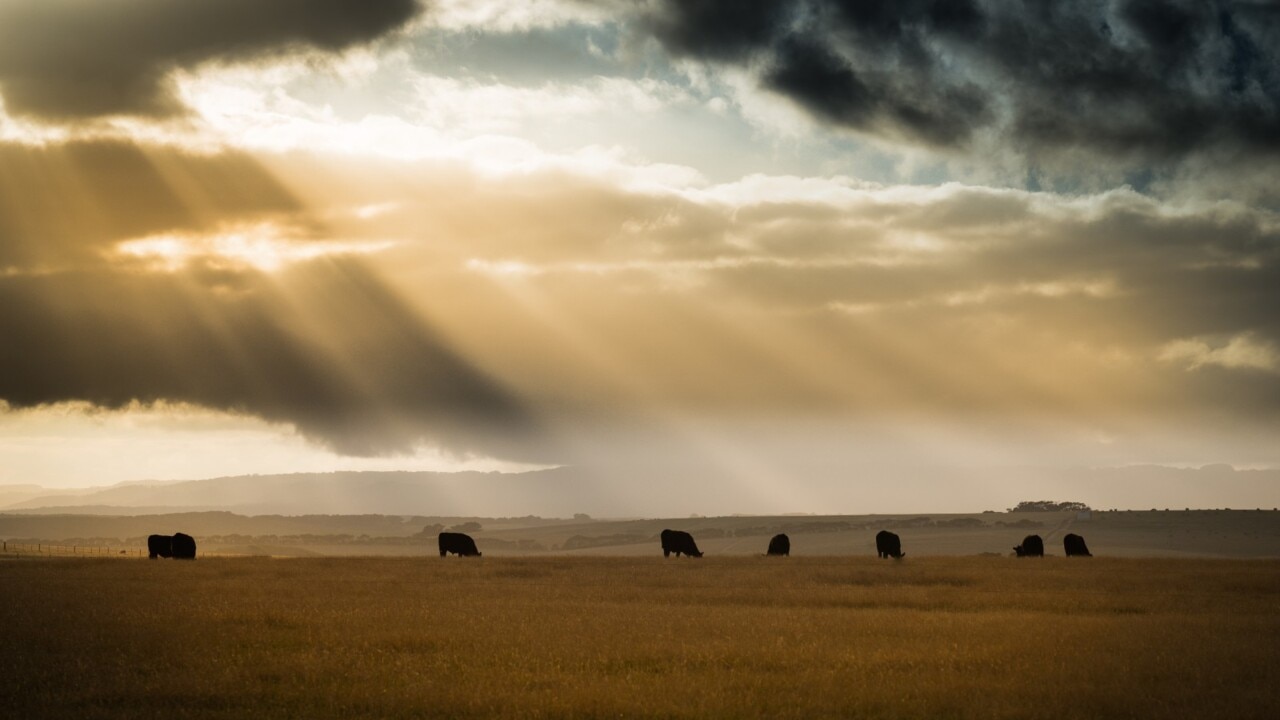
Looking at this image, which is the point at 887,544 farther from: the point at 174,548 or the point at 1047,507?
the point at 1047,507

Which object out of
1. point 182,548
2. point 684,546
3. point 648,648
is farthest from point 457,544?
point 648,648

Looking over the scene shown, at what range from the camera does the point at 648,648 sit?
704 inches

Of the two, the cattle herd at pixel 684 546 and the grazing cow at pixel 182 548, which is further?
the grazing cow at pixel 182 548

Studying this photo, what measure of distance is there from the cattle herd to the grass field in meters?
16.5

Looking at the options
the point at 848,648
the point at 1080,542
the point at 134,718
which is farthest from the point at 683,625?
the point at 1080,542

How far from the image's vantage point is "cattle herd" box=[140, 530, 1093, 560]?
4884 centimetres

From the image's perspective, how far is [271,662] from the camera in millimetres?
16781

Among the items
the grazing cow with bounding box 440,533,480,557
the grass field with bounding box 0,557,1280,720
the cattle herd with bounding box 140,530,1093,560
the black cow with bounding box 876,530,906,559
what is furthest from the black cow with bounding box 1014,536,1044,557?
the grazing cow with bounding box 440,533,480,557

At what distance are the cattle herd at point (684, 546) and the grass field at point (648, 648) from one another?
54.1 feet

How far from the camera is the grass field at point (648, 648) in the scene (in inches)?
543

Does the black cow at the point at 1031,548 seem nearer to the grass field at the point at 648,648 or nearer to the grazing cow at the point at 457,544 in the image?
the grass field at the point at 648,648

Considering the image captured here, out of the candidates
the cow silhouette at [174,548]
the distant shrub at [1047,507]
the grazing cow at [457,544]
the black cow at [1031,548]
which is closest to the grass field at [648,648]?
the black cow at [1031,548]

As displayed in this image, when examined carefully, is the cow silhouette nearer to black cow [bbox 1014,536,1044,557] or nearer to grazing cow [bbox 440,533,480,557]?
grazing cow [bbox 440,533,480,557]

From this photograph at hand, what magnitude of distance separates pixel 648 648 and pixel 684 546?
35.1m
